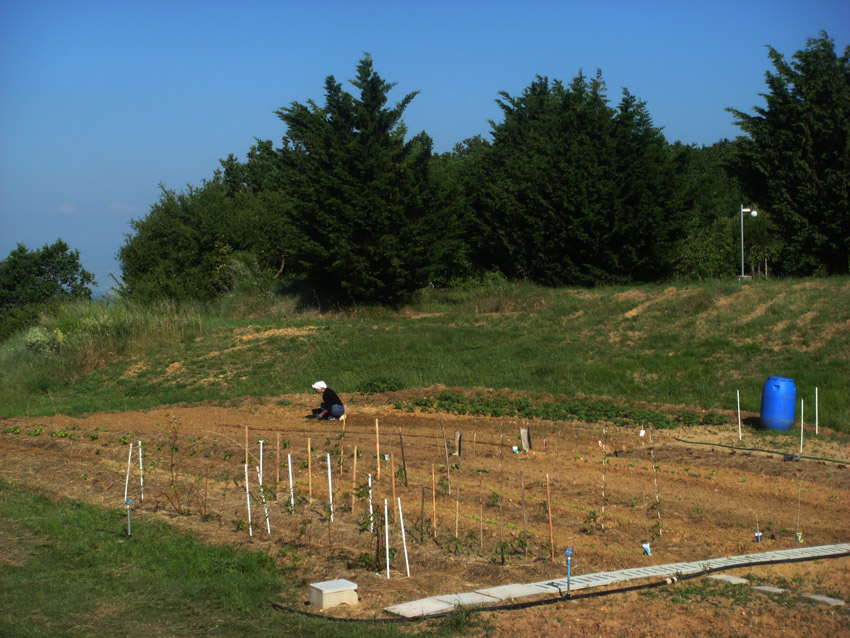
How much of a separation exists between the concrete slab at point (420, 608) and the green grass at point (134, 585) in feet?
0.71

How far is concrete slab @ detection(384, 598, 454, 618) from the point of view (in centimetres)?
638

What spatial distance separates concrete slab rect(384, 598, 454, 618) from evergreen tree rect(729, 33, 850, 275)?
87.9ft

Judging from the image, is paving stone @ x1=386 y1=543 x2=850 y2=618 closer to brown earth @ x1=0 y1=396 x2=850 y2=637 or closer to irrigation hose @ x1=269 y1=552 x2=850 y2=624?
irrigation hose @ x1=269 y1=552 x2=850 y2=624

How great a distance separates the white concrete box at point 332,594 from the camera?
678cm

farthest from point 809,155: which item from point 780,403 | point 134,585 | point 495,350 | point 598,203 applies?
point 134,585

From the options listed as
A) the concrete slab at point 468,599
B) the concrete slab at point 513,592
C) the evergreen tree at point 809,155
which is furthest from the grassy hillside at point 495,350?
the concrete slab at point 468,599

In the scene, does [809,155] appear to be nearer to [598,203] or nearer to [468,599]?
[598,203]

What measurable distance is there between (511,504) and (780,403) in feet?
24.3

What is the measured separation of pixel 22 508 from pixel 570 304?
20.0 m

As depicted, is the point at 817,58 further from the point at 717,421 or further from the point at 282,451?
the point at 282,451

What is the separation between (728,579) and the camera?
696 cm

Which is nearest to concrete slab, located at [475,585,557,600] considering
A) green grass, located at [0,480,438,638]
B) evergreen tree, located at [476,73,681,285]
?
green grass, located at [0,480,438,638]

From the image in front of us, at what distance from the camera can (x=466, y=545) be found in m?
8.58

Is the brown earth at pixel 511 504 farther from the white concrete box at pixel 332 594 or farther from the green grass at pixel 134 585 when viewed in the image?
the green grass at pixel 134 585
